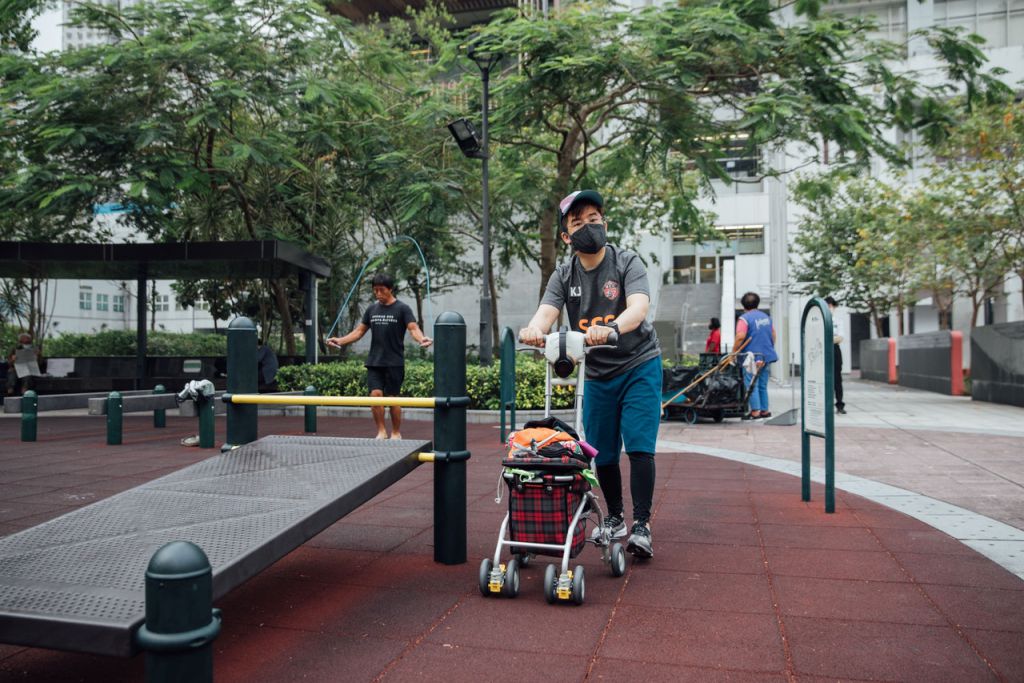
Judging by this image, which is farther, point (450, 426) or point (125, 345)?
point (125, 345)

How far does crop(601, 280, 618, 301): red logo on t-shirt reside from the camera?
14.0ft

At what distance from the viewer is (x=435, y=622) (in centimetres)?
347

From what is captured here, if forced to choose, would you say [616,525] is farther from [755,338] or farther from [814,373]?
[755,338]

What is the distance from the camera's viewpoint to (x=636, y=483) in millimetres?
4352

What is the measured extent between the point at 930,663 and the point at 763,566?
139cm

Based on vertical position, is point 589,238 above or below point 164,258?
below

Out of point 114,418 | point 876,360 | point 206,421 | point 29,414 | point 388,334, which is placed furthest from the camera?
point 876,360

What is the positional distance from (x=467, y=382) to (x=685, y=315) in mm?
16791

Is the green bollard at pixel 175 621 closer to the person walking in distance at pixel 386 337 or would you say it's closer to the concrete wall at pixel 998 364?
the person walking in distance at pixel 386 337

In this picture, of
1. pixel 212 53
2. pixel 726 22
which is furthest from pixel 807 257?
pixel 212 53

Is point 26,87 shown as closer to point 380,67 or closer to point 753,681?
point 380,67

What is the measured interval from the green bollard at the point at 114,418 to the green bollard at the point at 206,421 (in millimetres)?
1278

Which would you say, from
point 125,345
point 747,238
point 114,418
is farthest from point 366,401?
point 747,238

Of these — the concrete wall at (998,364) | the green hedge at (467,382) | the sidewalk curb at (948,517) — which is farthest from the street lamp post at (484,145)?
the concrete wall at (998,364)
